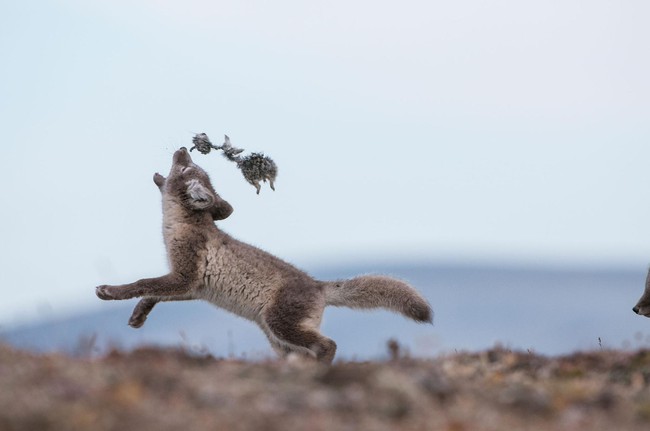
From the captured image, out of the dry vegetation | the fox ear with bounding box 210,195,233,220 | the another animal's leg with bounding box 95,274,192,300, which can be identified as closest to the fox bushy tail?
the another animal's leg with bounding box 95,274,192,300

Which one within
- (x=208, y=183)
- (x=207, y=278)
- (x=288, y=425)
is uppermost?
(x=208, y=183)

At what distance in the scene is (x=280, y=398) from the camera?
7.38 meters

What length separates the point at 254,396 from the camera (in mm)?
7457

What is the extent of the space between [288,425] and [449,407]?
132 centimetres

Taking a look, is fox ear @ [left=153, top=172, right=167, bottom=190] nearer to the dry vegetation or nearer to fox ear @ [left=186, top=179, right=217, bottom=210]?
fox ear @ [left=186, top=179, right=217, bottom=210]

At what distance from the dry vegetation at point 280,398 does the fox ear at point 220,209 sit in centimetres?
489

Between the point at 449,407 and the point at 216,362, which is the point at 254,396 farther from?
the point at 216,362

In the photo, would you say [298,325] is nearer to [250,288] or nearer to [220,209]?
[250,288]

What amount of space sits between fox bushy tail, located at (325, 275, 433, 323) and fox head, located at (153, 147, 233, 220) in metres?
1.93

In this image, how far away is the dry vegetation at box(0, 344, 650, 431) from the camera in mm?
6602

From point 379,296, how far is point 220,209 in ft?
8.49

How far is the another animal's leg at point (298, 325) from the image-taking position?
1220cm

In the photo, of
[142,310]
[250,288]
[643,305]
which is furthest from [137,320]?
[643,305]

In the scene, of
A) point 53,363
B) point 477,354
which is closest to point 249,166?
point 477,354
